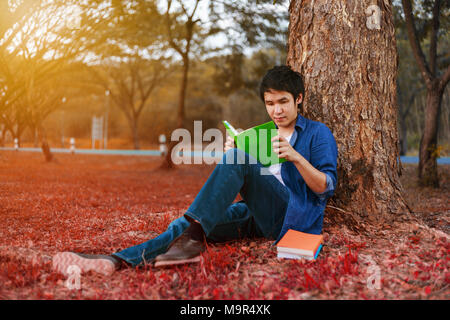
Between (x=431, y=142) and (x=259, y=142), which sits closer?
(x=259, y=142)

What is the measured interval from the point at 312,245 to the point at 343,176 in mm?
991

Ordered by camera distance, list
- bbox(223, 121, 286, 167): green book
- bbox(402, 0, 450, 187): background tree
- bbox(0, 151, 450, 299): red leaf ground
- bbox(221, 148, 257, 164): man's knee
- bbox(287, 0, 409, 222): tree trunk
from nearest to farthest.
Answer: bbox(0, 151, 450, 299): red leaf ground, bbox(223, 121, 286, 167): green book, bbox(221, 148, 257, 164): man's knee, bbox(287, 0, 409, 222): tree trunk, bbox(402, 0, 450, 187): background tree

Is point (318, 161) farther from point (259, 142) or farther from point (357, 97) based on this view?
point (357, 97)

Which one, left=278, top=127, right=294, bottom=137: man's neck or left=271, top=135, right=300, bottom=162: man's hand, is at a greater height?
left=278, top=127, right=294, bottom=137: man's neck

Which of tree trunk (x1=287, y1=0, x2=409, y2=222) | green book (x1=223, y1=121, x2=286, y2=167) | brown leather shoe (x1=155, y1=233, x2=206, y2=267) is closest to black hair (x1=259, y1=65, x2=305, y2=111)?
green book (x1=223, y1=121, x2=286, y2=167)

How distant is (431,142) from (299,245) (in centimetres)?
719

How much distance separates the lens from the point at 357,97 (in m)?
3.43

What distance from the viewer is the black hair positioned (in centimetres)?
275

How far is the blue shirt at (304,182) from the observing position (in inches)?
109

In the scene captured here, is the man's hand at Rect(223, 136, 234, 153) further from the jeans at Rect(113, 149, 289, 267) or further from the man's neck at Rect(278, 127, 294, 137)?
the man's neck at Rect(278, 127, 294, 137)

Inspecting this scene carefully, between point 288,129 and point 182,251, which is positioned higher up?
point 288,129

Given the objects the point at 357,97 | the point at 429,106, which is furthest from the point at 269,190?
the point at 429,106

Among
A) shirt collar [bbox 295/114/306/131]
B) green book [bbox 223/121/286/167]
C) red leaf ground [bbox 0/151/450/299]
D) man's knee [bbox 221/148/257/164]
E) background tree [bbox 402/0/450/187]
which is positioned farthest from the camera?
background tree [bbox 402/0/450/187]

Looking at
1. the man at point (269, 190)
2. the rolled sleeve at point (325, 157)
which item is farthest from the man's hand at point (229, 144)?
the rolled sleeve at point (325, 157)
